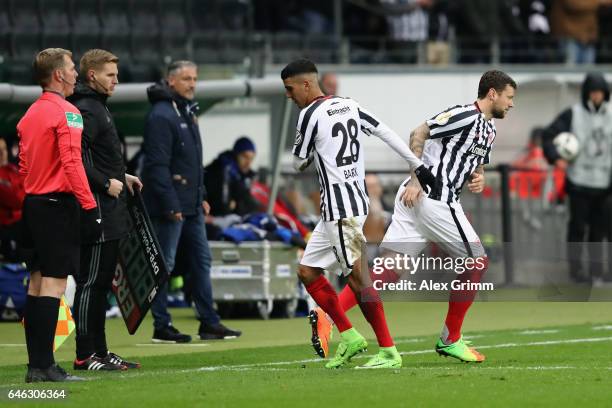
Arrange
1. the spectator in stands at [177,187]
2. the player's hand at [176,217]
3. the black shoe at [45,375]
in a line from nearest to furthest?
1. the black shoe at [45,375]
2. the player's hand at [176,217]
3. the spectator in stands at [177,187]

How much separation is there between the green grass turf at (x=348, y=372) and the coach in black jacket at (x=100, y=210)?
1.28 feet

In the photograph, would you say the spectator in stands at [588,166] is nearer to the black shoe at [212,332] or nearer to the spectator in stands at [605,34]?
the black shoe at [212,332]

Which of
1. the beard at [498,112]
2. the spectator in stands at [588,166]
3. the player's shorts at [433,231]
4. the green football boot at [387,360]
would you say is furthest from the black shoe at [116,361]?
the spectator in stands at [588,166]

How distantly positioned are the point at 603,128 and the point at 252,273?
216 inches

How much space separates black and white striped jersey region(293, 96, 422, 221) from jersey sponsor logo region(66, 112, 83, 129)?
1.47m

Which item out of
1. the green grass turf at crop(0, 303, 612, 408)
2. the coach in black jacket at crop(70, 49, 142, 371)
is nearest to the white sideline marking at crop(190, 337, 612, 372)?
the green grass turf at crop(0, 303, 612, 408)

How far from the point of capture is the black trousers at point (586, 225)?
19.3 meters

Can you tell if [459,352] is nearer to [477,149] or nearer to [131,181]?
[477,149]

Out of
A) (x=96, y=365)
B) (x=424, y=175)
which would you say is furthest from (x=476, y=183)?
(x=96, y=365)

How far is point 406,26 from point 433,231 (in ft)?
53.1

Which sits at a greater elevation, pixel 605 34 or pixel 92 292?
pixel 605 34

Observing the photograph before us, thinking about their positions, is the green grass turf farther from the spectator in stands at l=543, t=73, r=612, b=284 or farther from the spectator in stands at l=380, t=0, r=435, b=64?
the spectator in stands at l=380, t=0, r=435, b=64

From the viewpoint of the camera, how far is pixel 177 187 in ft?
43.7

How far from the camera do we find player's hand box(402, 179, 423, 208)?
1084cm
